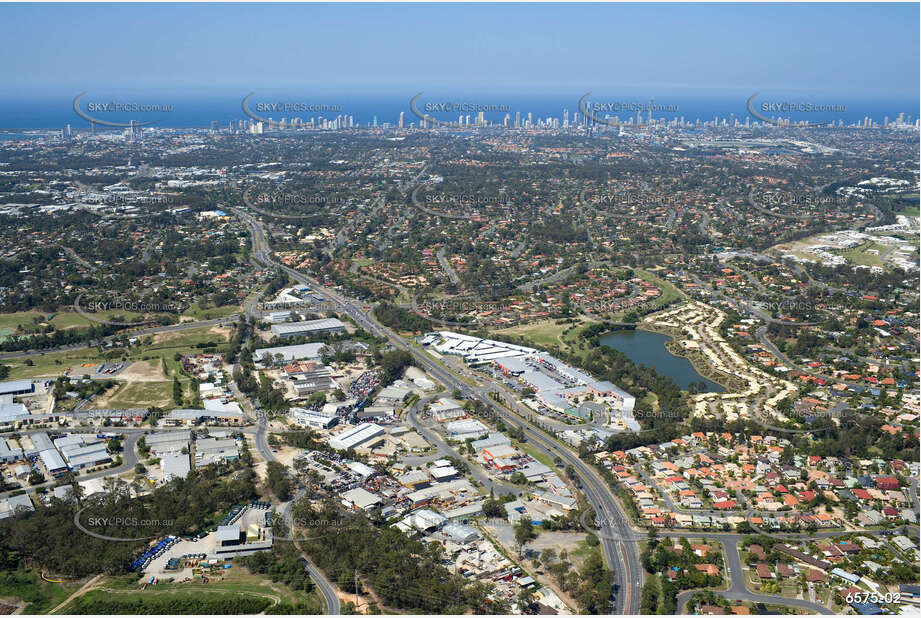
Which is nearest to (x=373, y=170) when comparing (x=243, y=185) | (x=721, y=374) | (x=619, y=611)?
(x=243, y=185)

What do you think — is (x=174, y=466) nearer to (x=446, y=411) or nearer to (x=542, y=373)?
(x=446, y=411)

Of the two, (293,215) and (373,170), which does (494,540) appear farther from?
(373,170)

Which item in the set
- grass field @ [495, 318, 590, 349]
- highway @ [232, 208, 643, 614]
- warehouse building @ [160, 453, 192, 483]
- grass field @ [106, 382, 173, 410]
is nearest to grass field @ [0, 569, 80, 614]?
warehouse building @ [160, 453, 192, 483]

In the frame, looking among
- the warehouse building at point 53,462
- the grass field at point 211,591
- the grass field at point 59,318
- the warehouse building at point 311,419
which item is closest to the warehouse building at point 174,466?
the warehouse building at point 53,462

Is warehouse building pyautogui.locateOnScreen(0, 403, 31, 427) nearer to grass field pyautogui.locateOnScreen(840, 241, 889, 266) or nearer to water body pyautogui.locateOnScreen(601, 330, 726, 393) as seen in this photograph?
water body pyautogui.locateOnScreen(601, 330, 726, 393)

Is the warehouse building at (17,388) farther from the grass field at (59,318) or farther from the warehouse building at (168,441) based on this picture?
the grass field at (59,318)
